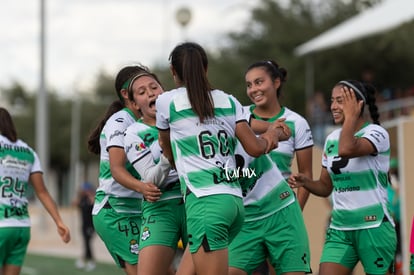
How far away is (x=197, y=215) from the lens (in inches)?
269

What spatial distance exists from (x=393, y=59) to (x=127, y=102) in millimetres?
27609

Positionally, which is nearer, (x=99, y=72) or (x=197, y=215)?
(x=197, y=215)

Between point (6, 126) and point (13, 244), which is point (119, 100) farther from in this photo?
point (13, 244)

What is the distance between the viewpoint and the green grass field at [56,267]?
826 inches

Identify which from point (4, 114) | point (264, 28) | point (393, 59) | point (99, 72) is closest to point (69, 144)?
point (99, 72)

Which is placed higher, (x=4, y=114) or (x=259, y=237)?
(x=4, y=114)

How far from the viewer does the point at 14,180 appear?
9.65 meters

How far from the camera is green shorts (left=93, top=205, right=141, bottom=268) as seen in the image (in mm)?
8461

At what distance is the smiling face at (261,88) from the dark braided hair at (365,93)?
1.94 feet

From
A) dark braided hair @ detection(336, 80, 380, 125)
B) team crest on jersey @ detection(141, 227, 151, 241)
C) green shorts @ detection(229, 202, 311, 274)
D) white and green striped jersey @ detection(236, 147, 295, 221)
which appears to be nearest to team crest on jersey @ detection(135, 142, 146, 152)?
team crest on jersey @ detection(141, 227, 151, 241)

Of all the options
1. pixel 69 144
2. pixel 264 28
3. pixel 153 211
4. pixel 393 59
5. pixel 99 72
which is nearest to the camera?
pixel 153 211

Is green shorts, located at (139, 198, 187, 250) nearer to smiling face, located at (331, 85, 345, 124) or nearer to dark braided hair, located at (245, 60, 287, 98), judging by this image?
dark braided hair, located at (245, 60, 287, 98)

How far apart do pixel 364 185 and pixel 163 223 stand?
5.86 feet

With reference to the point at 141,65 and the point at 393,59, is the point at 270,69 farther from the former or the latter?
the point at 393,59
